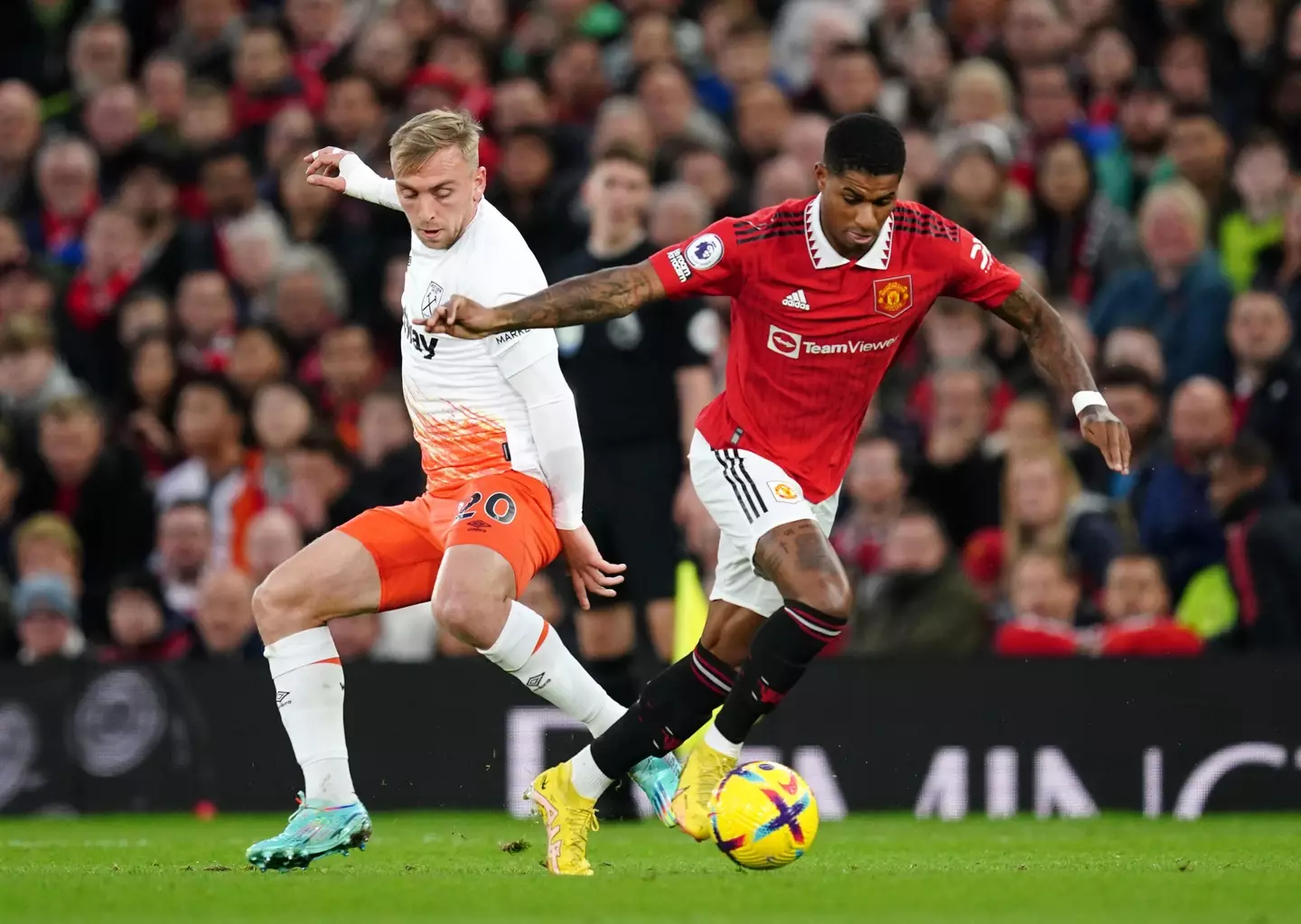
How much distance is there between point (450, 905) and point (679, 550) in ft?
16.0

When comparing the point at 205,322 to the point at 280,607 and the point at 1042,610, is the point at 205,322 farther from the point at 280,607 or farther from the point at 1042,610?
the point at 280,607

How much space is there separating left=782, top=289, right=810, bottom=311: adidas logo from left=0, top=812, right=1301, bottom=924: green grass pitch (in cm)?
201

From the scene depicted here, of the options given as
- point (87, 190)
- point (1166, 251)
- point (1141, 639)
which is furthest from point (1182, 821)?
point (87, 190)

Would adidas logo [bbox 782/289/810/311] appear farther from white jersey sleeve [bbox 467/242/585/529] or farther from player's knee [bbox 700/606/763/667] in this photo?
player's knee [bbox 700/606/763/667]

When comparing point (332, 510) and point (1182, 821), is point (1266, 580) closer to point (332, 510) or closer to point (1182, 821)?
point (1182, 821)

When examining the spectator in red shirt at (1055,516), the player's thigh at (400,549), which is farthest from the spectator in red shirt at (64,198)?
the player's thigh at (400,549)

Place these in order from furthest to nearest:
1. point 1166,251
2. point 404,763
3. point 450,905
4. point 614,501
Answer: point 1166,251 → point 404,763 → point 614,501 → point 450,905

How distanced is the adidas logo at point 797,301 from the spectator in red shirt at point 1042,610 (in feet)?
13.5

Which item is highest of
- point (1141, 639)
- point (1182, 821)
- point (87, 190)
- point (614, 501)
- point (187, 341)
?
point (87, 190)

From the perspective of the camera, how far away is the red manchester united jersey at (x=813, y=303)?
8.09 metres

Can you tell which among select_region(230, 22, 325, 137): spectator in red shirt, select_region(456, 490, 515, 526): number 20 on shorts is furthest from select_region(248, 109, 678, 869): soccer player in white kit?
select_region(230, 22, 325, 137): spectator in red shirt

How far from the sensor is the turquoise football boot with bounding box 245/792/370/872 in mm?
7887

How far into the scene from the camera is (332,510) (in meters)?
13.4

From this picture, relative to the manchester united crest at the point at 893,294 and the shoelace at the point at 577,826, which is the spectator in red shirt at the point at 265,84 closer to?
the manchester united crest at the point at 893,294
